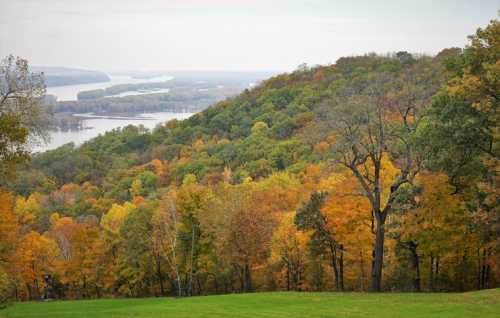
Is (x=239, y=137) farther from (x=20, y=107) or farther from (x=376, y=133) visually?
(x=20, y=107)

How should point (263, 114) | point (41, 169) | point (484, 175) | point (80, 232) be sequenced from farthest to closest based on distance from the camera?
point (263, 114) < point (41, 169) < point (80, 232) < point (484, 175)

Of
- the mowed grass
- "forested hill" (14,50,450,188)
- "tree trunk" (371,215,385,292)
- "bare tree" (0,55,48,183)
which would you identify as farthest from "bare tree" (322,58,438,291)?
"forested hill" (14,50,450,188)

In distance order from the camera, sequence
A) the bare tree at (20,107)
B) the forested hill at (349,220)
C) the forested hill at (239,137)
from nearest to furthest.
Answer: the bare tree at (20,107), the forested hill at (349,220), the forested hill at (239,137)

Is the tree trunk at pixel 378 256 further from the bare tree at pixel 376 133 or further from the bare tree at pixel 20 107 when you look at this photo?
the bare tree at pixel 20 107

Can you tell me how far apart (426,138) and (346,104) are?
4.51 meters

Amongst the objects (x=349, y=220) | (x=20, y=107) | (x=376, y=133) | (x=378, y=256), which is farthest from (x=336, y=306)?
(x=20, y=107)

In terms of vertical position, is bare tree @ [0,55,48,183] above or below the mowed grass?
above

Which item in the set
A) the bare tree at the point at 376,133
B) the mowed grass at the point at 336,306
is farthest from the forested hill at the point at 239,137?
the mowed grass at the point at 336,306

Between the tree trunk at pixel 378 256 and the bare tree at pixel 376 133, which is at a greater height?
the bare tree at pixel 376 133

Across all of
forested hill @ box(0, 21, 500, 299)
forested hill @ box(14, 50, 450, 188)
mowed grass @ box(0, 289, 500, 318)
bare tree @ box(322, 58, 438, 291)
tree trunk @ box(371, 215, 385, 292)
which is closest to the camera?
mowed grass @ box(0, 289, 500, 318)

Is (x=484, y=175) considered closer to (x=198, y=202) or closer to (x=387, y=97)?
(x=387, y=97)

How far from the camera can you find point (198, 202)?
134ft

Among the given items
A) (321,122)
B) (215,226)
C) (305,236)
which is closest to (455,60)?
(321,122)

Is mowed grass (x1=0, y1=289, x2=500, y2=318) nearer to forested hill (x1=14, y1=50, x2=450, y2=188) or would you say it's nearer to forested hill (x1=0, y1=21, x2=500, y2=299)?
forested hill (x1=0, y1=21, x2=500, y2=299)
